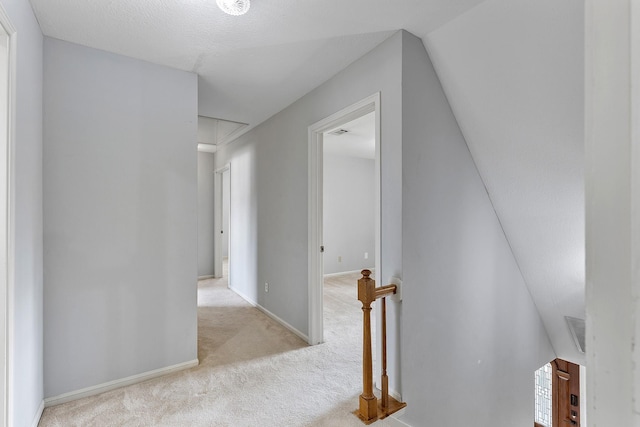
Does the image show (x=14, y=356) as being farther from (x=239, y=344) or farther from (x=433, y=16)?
(x=433, y=16)

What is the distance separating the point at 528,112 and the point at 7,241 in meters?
2.89

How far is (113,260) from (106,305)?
311 mm

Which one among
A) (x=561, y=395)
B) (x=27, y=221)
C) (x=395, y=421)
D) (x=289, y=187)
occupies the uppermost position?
(x=289, y=187)

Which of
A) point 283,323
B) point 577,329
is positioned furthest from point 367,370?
point 577,329

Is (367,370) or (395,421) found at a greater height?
(367,370)

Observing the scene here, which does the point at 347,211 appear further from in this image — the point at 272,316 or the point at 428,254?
the point at 428,254

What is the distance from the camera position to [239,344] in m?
2.90


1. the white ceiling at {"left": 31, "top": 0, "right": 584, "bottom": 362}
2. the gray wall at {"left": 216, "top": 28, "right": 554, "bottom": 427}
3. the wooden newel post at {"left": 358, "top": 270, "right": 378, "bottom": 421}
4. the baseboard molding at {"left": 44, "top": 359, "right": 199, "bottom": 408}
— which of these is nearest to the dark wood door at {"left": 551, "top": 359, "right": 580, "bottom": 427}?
the gray wall at {"left": 216, "top": 28, "right": 554, "bottom": 427}

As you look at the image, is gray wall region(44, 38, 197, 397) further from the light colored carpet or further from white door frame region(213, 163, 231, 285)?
white door frame region(213, 163, 231, 285)

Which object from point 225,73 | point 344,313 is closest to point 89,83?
point 225,73

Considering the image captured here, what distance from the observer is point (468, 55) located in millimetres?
1978

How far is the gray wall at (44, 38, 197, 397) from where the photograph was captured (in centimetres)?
206

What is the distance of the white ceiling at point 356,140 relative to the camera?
4.10 metres

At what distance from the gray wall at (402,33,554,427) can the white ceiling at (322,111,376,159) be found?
1.64 m
